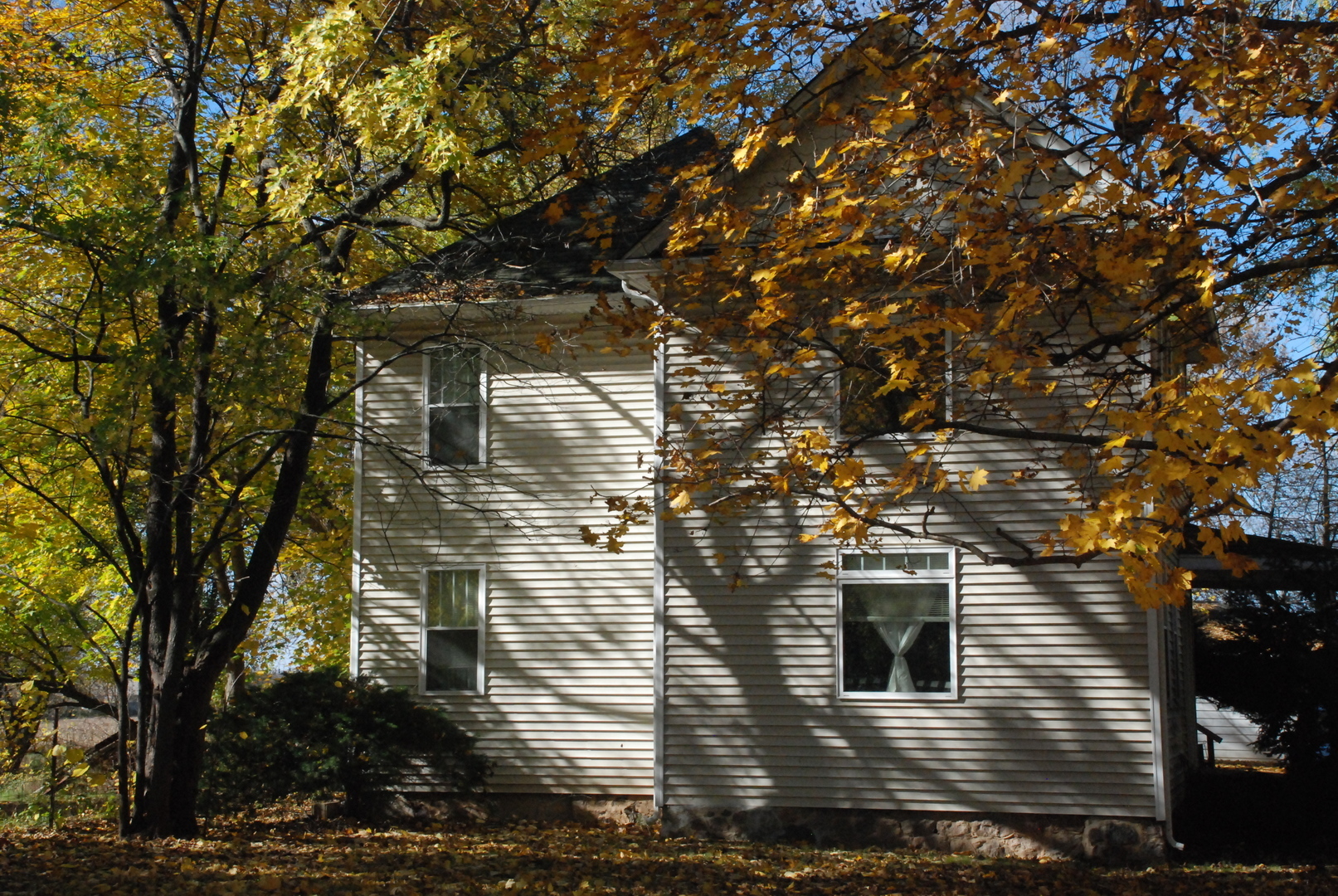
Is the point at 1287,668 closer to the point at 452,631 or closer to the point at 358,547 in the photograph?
the point at 452,631

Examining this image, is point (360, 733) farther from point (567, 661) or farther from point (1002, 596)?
point (1002, 596)

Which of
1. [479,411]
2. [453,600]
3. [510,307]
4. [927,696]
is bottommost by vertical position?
[927,696]

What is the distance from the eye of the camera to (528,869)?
29.3ft

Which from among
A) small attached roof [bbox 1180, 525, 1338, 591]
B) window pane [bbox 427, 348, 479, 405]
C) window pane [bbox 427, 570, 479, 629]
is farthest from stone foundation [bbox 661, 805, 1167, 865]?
window pane [bbox 427, 348, 479, 405]

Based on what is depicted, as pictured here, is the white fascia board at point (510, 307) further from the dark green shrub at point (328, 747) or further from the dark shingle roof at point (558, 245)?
the dark green shrub at point (328, 747)

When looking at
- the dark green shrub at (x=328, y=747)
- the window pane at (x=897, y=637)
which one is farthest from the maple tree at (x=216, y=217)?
the window pane at (x=897, y=637)

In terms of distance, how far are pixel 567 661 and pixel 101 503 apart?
8.21 meters

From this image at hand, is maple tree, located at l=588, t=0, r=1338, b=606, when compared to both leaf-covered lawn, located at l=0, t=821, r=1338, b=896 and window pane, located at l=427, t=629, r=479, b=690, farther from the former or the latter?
window pane, located at l=427, t=629, r=479, b=690

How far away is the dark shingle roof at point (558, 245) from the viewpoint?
12.1 metres

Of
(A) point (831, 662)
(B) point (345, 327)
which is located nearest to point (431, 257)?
(B) point (345, 327)

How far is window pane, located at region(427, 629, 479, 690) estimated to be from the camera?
1285 cm

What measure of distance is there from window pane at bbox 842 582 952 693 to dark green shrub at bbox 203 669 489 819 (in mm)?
4135

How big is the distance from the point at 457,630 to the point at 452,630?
0.06 metres

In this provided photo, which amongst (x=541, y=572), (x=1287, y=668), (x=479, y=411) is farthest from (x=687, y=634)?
(x=1287, y=668)
